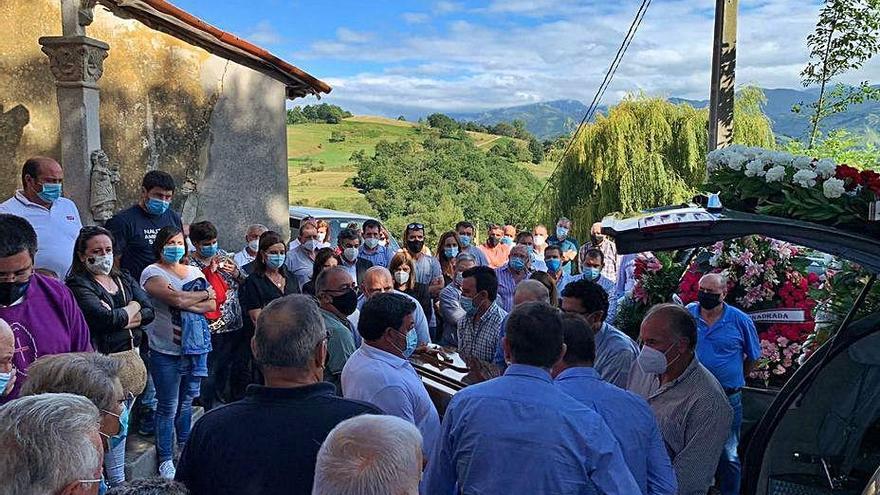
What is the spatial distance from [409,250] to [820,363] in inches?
220

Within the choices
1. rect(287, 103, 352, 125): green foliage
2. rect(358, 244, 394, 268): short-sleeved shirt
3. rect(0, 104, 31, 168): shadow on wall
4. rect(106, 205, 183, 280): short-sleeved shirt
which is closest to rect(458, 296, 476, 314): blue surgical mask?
rect(106, 205, 183, 280): short-sleeved shirt

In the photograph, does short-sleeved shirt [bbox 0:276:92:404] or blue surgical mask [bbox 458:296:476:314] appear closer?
short-sleeved shirt [bbox 0:276:92:404]

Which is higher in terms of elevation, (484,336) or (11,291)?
(11,291)

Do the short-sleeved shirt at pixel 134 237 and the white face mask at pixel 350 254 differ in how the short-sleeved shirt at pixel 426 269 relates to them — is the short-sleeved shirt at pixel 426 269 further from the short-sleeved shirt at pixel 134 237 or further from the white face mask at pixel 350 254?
the short-sleeved shirt at pixel 134 237

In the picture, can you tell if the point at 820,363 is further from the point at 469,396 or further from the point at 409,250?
the point at 409,250

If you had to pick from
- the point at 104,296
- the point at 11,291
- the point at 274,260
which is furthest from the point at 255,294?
the point at 11,291

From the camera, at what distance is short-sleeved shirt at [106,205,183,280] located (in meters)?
6.27

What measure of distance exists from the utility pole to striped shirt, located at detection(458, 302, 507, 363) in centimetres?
430

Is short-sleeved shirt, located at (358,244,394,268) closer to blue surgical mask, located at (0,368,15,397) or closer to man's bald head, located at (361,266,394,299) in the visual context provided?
man's bald head, located at (361,266,394,299)

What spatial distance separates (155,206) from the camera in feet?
20.9

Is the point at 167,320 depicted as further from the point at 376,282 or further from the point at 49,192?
the point at 376,282

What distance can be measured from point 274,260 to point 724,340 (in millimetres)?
3729

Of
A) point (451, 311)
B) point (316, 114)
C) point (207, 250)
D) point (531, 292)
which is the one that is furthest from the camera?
point (316, 114)

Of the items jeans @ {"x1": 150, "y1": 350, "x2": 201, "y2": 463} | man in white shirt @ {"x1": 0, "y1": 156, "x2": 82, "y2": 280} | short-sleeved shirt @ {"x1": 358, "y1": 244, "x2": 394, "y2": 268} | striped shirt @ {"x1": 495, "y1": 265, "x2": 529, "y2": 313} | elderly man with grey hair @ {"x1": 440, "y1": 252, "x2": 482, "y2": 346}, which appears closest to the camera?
man in white shirt @ {"x1": 0, "y1": 156, "x2": 82, "y2": 280}
